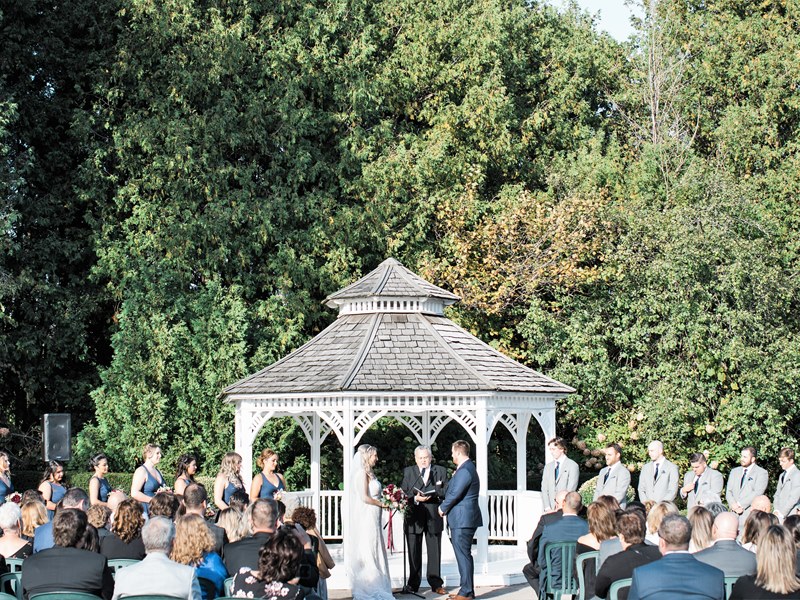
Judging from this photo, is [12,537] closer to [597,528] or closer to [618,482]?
[597,528]

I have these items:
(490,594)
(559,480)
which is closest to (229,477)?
(490,594)

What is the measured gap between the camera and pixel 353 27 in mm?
29031

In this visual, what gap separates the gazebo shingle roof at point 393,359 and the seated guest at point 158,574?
31.3 feet

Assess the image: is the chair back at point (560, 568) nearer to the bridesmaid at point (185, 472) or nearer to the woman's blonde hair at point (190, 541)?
the woman's blonde hair at point (190, 541)

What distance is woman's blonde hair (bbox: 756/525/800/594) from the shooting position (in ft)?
24.0

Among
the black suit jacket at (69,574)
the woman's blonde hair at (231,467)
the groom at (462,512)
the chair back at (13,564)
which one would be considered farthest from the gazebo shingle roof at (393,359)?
the black suit jacket at (69,574)

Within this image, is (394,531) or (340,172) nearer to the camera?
(394,531)

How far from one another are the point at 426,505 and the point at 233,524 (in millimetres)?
6080

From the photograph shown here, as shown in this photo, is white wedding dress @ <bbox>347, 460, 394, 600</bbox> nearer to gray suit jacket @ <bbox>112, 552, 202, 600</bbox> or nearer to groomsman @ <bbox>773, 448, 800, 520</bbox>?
groomsman @ <bbox>773, 448, 800, 520</bbox>

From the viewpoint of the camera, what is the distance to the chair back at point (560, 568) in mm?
11242

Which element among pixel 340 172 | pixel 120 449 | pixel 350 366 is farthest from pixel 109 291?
pixel 350 366

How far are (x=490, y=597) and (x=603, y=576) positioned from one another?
6630 millimetres

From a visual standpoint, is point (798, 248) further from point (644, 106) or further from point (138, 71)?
point (138, 71)

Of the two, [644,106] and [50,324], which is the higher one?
[644,106]
